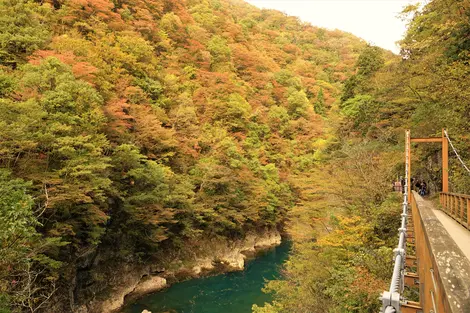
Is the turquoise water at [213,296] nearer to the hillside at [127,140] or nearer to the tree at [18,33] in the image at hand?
the hillside at [127,140]

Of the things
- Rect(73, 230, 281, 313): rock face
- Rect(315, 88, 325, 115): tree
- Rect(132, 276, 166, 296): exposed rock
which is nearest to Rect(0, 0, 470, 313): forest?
Rect(73, 230, 281, 313): rock face

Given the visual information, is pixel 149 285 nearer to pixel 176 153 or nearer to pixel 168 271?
pixel 168 271

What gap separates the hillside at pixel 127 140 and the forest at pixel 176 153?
0.09 m

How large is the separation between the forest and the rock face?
1.24 feet

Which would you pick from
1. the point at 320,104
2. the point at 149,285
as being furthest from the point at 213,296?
the point at 320,104

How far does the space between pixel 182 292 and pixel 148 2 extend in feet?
79.2

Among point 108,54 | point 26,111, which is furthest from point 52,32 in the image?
point 26,111

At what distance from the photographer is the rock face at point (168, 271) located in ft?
40.9

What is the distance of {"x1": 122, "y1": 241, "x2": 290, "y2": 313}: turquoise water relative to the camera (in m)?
13.5

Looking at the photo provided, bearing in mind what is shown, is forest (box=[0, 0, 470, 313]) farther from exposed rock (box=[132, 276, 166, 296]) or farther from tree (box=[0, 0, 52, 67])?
exposed rock (box=[132, 276, 166, 296])

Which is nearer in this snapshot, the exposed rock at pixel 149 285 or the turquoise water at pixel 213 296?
the turquoise water at pixel 213 296

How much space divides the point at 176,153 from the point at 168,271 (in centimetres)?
734

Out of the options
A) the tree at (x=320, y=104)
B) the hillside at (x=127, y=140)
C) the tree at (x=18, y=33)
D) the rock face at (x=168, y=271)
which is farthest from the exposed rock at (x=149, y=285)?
the tree at (x=320, y=104)

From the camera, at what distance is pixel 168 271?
16.6 meters
